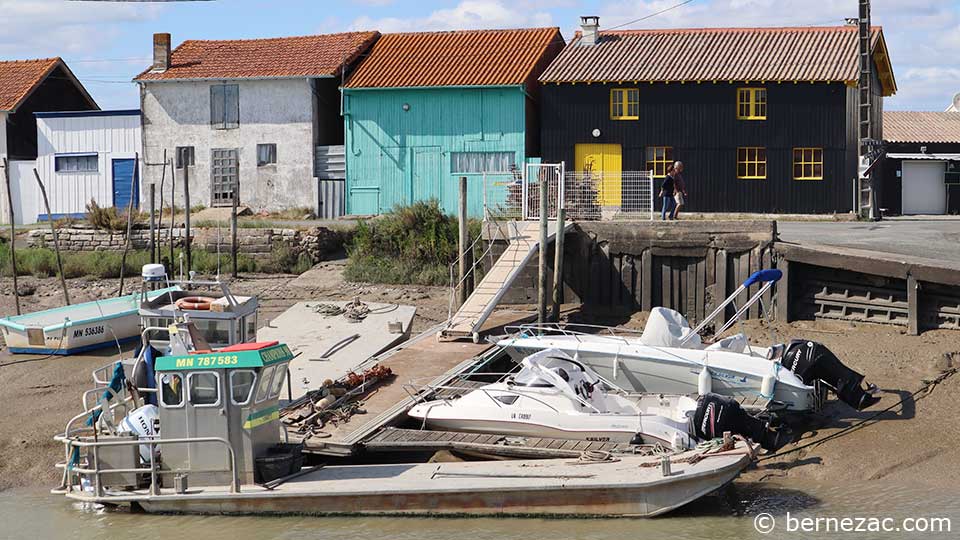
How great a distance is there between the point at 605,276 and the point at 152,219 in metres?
10.2

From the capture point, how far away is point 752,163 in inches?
1326

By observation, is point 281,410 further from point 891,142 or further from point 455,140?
point 891,142

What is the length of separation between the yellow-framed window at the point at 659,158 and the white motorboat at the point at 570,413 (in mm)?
17705

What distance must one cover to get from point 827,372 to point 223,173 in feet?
81.0

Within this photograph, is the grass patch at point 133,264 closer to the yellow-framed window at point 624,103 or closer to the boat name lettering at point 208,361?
the yellow-framed window at point 624,103

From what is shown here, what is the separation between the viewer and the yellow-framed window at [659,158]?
3416 centimetres

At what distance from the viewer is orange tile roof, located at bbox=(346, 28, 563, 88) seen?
3534 centimetres

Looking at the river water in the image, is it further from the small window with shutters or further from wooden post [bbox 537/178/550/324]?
the small window with shutters

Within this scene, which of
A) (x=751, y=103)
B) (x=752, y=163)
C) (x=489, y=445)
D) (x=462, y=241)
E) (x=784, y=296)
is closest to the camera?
(x=489, y=445)

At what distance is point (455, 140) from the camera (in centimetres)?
3538

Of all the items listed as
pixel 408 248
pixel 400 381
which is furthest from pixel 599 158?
pixel 400 381

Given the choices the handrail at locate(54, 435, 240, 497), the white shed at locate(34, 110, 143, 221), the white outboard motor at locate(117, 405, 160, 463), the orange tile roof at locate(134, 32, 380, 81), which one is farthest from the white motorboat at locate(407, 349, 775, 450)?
the white shed at locate(34, 110, 143, 221)

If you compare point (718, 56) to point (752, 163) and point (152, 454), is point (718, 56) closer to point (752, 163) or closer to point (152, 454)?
point (752, 163)

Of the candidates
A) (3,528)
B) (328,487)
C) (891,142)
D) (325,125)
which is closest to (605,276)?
(328,487)
